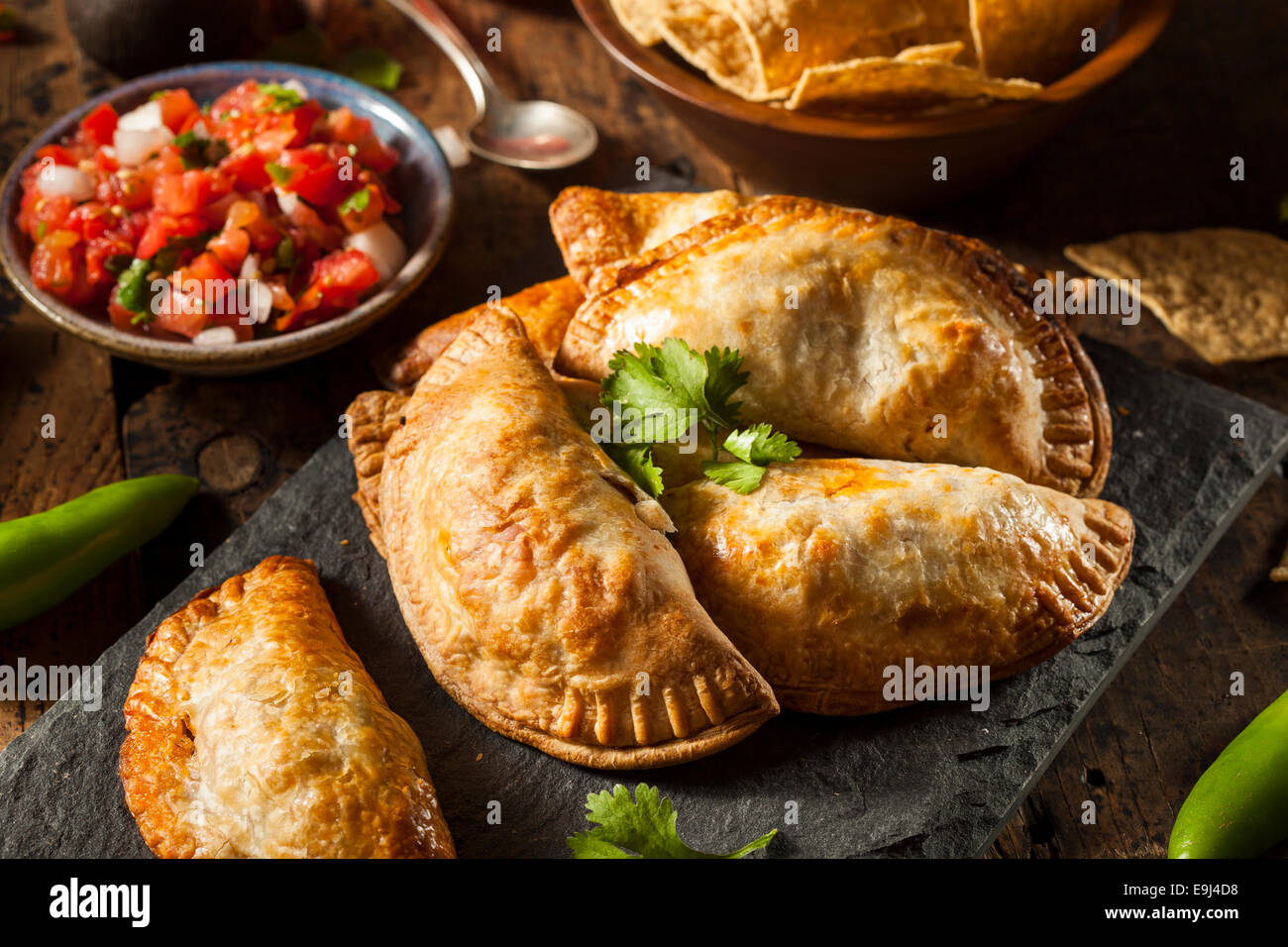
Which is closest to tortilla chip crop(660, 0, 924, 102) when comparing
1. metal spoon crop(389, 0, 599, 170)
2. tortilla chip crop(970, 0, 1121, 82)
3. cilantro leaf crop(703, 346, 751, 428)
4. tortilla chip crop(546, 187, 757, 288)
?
tortilla chip crop(970, 0, 1121, 82)

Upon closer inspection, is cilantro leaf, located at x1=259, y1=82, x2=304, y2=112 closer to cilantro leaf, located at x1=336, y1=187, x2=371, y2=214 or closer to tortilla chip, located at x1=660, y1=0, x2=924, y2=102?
cilantro leaf, located at x1=336, y1=187, x2=371, y2=214

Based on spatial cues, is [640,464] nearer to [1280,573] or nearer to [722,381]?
[722,381]

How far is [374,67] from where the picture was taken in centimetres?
559

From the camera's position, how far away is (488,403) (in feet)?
10.9

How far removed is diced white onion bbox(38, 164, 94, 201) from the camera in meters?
4.24

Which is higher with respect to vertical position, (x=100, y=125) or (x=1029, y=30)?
(x=1029, y=30)

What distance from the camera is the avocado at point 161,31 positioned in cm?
514

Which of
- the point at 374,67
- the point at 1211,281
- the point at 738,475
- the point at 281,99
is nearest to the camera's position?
the point at 738,475

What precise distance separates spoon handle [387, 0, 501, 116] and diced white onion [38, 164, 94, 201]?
69.0 inches

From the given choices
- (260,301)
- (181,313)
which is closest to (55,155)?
(181,313)

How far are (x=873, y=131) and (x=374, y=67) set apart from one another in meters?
2.66
